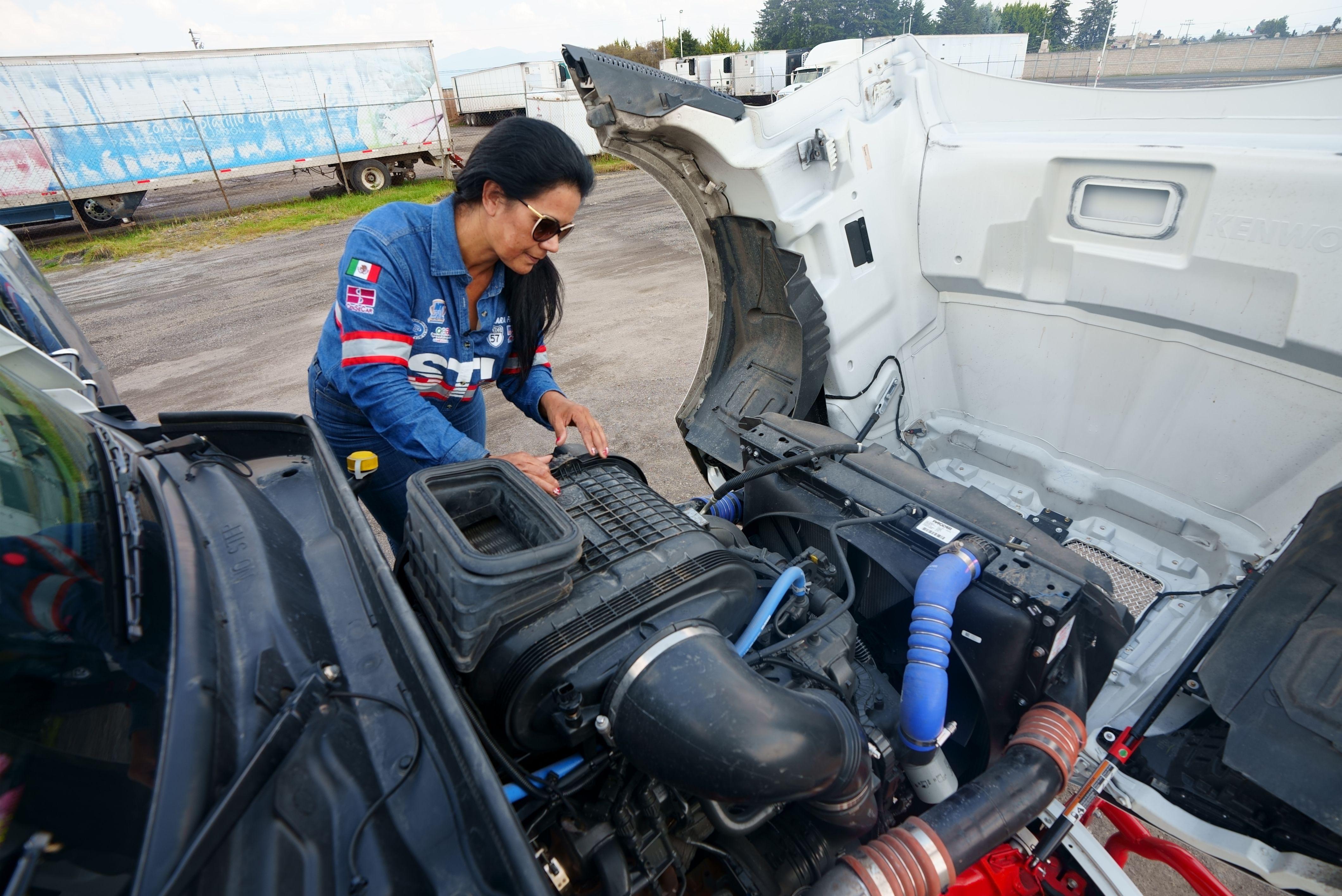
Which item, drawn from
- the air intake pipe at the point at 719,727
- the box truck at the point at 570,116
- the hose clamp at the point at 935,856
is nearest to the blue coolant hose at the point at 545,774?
the air intake pipe at the point at 719,727

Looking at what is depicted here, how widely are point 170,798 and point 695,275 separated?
7250 millimetres

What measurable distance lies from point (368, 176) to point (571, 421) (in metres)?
16.1

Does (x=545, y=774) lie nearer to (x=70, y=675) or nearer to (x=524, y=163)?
(x=70, y=675)

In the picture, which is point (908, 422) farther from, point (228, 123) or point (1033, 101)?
point (228, 123)

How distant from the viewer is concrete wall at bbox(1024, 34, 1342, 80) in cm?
237

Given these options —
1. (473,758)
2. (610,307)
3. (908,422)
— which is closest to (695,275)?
(610,307)

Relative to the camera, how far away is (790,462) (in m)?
1.89

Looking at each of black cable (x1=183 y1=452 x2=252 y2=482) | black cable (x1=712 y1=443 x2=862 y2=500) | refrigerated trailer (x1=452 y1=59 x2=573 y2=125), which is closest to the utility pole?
black cable (x1=712 y1=443 x2=862 y2=500)

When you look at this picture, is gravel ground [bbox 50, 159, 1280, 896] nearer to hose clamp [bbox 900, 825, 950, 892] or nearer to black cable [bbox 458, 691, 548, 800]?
hose clamp [bbox 900, 825, 950, 892]

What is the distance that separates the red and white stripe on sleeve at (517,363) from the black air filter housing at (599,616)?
0.81 metres

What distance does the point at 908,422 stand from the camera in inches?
113

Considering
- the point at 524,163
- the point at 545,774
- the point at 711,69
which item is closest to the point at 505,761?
the point at 545,774

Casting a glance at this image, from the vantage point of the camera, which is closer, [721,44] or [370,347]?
[370,347]

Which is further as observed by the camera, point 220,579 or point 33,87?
point 33,87
